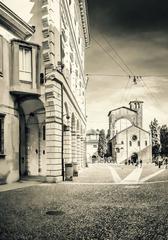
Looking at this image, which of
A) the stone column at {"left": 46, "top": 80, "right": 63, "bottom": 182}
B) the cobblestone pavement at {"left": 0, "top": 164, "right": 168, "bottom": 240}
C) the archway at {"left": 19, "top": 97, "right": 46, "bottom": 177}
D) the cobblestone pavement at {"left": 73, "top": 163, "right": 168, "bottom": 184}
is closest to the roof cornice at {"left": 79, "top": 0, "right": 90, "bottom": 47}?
the cobblestone pavement at {"left": 73, "top": 163, "right": 168, "bottom": 184}

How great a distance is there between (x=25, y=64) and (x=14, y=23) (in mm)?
2063

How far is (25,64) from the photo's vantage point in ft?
57.6

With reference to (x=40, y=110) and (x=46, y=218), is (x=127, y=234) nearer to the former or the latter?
(x=46, y=218)

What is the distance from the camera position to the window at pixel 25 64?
56.8ft

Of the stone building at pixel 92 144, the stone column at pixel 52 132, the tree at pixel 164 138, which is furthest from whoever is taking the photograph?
the stone building at pixel 92 144

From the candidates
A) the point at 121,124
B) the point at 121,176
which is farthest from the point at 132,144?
the point at 121,176

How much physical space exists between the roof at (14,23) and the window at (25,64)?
3.61 ft

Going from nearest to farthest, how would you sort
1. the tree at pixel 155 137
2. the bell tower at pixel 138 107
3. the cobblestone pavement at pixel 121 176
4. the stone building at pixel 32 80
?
the stone building at pixel 32 80, the cobblestone pavement at pixel 121 176, the tree at pixel 155 137, the bell tower at pixel 138 107

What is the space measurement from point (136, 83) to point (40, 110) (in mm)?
10280

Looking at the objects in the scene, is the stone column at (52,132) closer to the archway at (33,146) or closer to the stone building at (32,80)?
the stone building at (32,80)

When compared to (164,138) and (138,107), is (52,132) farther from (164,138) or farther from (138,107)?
(164,138)

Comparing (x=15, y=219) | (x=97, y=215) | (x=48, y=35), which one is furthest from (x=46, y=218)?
(x=48, y=35)

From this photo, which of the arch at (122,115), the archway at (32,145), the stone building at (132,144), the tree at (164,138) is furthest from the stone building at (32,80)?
the tree at (164,138)

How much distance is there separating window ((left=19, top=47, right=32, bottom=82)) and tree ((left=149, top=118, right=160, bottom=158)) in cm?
7372
